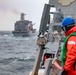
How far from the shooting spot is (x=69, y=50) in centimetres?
496

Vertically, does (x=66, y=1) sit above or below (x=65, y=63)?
above

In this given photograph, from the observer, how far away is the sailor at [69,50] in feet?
16.2

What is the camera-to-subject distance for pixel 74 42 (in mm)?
4984

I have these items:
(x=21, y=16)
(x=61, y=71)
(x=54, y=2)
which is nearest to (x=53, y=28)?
(x=54, y=2)

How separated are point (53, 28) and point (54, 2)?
333cm

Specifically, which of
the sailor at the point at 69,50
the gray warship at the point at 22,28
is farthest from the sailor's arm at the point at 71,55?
the gray warship at the point at 22,28

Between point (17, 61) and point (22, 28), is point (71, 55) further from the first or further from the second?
point (22, 28)

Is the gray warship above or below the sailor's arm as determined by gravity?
below

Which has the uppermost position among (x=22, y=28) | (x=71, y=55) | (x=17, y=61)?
(x=71, y=55)

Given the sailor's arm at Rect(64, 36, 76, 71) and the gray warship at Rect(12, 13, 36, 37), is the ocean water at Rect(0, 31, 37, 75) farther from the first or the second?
the gray warship at Rect(12, 13, 36, 37)

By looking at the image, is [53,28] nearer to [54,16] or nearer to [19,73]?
[54,16]

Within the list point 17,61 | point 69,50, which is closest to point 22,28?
point 17,61

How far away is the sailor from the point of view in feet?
16.2

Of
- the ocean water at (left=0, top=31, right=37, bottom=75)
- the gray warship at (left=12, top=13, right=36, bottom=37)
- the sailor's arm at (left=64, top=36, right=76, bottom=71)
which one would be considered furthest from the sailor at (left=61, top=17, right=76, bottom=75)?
the gray warship at (left=12, top=13, right=36, bottom=37)
